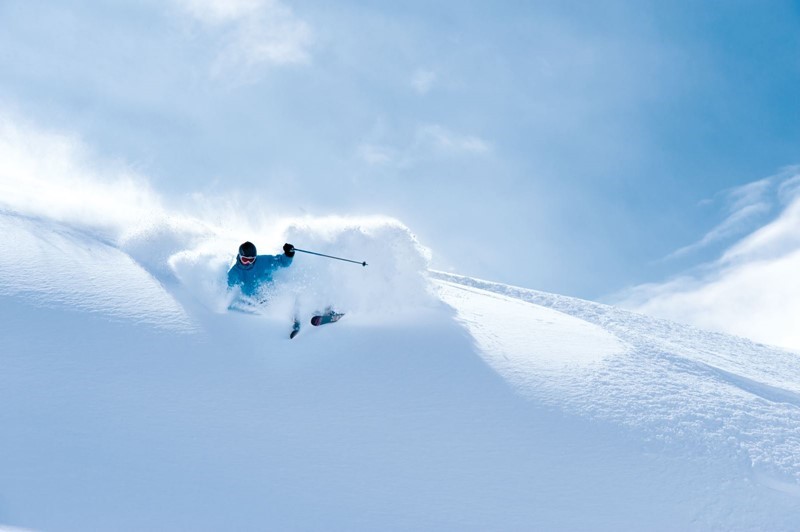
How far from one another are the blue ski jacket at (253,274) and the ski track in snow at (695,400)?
15.4 feet

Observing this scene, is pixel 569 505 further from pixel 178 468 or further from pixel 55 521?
pixel 55 521

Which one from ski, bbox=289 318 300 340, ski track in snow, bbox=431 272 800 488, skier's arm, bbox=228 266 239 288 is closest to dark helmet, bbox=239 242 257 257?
skier's arm, bbox=228 266 239 288

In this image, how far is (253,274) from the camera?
959 cm

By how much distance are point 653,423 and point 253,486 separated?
5.63 meters

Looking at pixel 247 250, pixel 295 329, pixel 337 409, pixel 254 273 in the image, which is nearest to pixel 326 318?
pixel 295 329

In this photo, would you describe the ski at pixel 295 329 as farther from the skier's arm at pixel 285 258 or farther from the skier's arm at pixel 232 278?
the skier's arm at pixel 232 278

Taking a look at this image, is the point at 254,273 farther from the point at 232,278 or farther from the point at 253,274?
the point at 232,278

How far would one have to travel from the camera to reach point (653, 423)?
25.9ft

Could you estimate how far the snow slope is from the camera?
19.5 feet

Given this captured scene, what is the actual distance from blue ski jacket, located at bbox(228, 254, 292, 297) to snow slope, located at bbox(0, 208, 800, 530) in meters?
0.38

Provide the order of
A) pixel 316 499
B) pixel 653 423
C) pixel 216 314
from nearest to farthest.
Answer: pixel 316 499, pixel 653 423, pixel 216 314

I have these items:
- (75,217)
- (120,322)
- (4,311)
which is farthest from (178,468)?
(75,217)

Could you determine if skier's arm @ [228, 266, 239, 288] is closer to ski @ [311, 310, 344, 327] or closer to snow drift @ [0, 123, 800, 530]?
snow drift @ [0, 123, 800, 530]

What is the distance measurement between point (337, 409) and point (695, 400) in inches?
227
